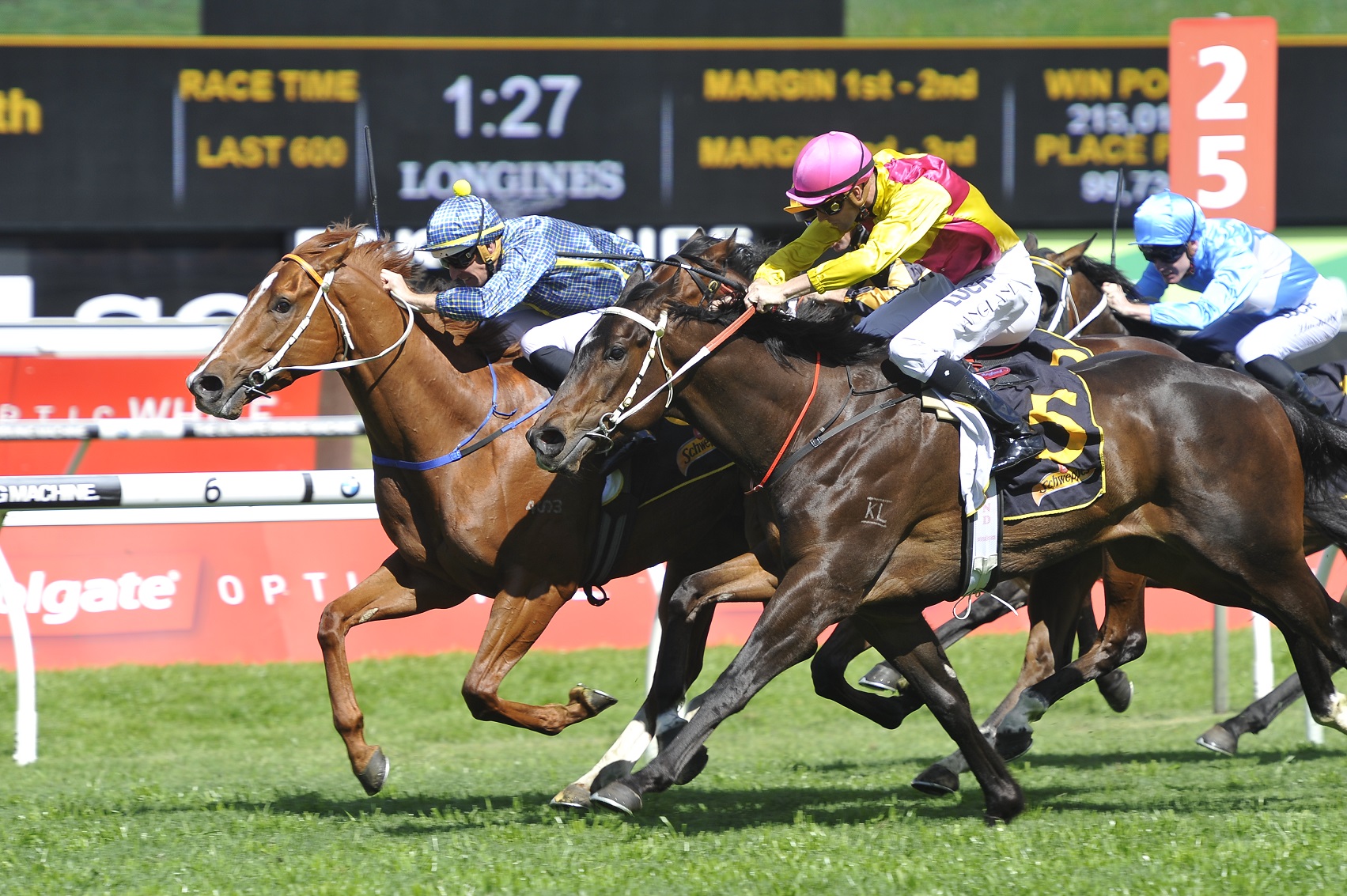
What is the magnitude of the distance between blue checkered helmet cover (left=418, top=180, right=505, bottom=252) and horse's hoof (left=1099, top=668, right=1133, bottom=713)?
117 inches

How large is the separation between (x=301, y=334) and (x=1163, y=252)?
3193 mm

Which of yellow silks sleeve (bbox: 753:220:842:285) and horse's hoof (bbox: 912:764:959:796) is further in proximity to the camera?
horse's hoof (bbox: 912:764:959:796)

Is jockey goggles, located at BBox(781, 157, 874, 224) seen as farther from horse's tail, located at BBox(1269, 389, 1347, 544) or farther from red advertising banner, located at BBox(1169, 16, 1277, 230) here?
red advertising banner, located at BBox(1169, 16, 1277, 230)

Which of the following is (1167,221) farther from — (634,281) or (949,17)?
(949,17)

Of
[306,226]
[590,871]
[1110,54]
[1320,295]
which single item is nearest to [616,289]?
[590,871]

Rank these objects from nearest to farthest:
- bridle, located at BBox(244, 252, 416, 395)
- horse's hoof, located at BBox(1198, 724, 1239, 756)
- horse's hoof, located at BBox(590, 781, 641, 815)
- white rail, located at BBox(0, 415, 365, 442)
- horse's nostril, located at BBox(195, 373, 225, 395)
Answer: horse's hoof, located at BBox(590, 781, 641, 815) → horse's nostril, located at BBox(195, 373, 225, 395) → bridle, located at BBox(244, 252, 416, 395) → horse's hoof, located at BBox(1198, 724, 1239, 756) → white rail, located at BBox(0, 415, 365, 442)

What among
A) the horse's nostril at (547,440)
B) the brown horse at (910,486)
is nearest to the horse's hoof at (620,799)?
the brown horse at (910,486)

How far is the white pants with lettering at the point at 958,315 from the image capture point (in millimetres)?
4621

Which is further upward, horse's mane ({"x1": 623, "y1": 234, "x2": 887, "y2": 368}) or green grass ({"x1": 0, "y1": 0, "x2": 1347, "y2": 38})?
green grass ({"x1": 0, "y1": 0, "x2": 1347, "y2": 38})

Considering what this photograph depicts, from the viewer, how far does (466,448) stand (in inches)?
201

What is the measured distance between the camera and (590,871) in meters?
3.95

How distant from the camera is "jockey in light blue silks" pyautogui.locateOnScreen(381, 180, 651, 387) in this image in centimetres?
519

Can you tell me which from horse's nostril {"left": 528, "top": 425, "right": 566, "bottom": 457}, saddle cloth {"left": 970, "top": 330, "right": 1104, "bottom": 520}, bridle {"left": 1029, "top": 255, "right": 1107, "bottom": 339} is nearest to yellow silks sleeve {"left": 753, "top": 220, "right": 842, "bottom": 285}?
saddle cloth {"left": 970, "top": 330, "right": 1104, "bottom": 520}

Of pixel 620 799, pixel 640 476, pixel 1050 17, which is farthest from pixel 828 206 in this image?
pixel 1050 17
